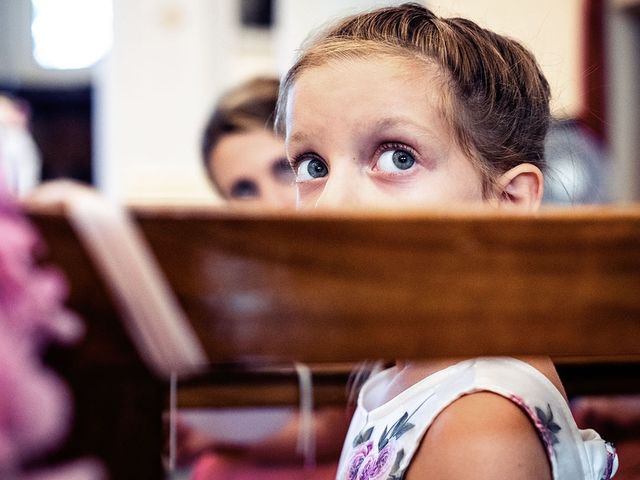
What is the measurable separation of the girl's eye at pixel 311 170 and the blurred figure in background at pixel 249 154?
744 millimetres

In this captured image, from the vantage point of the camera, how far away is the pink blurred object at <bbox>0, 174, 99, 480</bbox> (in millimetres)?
271

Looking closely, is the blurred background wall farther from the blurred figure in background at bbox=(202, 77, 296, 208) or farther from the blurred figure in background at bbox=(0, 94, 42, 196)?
the blurred figure in background at bbox=(202, 77, 296, 208)

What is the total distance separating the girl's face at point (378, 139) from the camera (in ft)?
2.28

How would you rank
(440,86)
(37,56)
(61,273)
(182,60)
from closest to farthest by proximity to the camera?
(61,273), (440,86), (182,60), (37,56)

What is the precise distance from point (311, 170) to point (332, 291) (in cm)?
46

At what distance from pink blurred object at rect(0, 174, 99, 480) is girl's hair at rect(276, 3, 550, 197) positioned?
53cm

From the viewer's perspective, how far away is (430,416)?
589 millimetres

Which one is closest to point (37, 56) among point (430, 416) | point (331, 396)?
point (331, 396)

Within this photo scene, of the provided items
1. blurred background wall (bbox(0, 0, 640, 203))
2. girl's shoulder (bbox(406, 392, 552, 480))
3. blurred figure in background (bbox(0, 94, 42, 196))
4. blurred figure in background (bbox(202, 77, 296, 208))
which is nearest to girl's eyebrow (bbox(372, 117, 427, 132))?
girl's shoulder (bbox(406, 392, 552, 480))

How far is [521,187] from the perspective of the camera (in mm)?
799

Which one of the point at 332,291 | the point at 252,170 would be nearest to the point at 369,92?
the point at 332,291

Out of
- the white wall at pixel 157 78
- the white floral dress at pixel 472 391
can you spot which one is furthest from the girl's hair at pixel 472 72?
the white wall at pixel 157 78

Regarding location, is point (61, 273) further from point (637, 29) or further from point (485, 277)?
point (637, 29)

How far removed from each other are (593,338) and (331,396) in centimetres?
62
